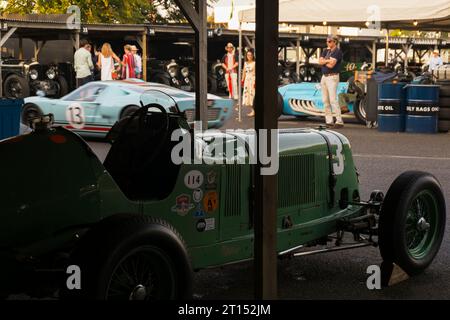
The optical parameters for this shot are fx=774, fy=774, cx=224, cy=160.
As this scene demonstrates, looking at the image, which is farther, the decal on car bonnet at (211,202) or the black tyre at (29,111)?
the black tyre at (29,111)

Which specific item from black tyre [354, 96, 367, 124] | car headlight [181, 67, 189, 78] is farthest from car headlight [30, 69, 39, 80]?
black tyre [354, 96, 367, 124]

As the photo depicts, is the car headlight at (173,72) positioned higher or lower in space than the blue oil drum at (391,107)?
higher

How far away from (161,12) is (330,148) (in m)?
53.7

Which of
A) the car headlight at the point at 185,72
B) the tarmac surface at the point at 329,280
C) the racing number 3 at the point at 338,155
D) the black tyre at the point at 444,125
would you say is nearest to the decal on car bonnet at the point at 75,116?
the black tyre at the point at 444,125

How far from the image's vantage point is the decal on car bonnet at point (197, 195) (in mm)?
4301

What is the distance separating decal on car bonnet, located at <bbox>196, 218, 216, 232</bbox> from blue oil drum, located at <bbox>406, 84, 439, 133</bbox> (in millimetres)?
10856

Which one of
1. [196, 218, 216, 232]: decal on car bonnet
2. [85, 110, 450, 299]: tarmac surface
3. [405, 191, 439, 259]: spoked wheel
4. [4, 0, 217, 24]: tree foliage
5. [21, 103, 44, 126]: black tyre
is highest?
[4, 0, 217, 24]: tree foliage

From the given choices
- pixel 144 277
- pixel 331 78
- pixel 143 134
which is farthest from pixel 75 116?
pixel 144 277

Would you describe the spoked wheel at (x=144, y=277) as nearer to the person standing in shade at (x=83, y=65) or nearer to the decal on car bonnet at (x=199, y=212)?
the decal on car bonnet at (x=199, y=212)

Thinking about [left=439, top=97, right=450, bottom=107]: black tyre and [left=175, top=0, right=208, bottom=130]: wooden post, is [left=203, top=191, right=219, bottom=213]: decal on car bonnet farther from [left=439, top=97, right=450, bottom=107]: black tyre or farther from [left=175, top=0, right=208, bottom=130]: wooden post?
[left=439, top=97, right=450, bottom=107]: black tyre

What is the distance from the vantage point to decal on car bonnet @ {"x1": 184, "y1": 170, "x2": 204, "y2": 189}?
4.27 m

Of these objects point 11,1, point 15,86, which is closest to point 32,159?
point 15,86

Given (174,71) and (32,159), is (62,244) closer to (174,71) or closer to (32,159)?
(32,159)

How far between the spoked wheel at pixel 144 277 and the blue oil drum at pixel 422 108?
1162cm
